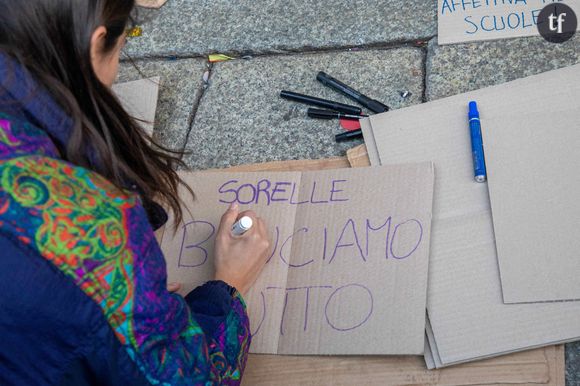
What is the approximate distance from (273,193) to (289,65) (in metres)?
0.45

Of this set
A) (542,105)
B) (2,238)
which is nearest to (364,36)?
(542,105)

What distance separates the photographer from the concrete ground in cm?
149

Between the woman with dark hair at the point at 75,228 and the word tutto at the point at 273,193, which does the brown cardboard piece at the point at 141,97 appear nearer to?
the word tutto at the point at 273,193

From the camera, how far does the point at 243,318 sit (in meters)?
1.15

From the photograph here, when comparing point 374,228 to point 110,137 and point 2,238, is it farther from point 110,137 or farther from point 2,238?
point 2,238

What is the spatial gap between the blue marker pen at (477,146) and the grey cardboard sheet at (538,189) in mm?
16

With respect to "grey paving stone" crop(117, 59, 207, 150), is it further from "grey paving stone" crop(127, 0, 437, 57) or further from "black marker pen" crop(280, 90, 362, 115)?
"black marker pen" crop(280, 90, 362, 115)

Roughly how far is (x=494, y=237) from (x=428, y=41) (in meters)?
0.61

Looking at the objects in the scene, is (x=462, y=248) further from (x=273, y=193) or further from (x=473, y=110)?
(x=273, y=193)

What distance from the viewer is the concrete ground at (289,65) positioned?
1.49 metres

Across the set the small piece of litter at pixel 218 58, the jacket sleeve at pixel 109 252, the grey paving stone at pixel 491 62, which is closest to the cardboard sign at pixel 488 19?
the grey paving stone at pixel 491 62

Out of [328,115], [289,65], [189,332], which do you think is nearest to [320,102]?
[328,115]

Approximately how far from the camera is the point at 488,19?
1536 mm

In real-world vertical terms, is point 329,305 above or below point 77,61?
below
